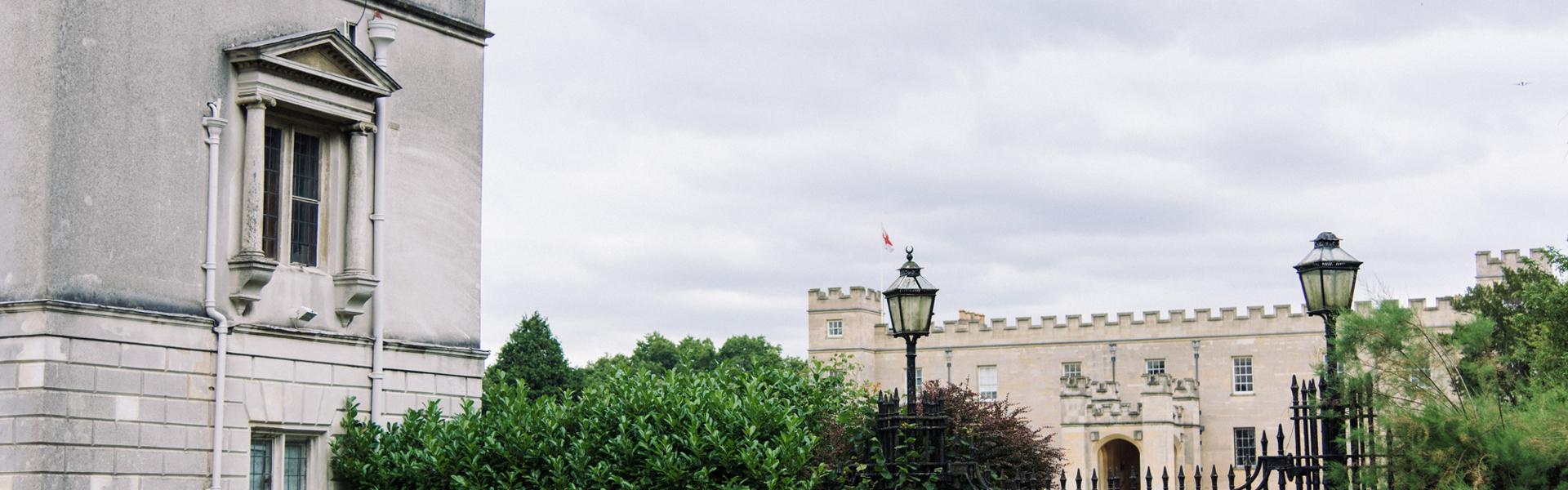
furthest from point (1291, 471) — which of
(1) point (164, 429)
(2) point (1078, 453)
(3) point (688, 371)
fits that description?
(2) point (1078, 453)

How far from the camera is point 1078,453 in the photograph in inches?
1809

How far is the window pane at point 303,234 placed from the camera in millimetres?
13164

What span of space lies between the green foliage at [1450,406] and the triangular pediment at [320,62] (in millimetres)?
8811

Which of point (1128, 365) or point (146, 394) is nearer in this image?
point (146, 394)

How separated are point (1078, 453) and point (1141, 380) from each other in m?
6.60

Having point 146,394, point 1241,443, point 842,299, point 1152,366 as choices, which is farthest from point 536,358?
point 146,394

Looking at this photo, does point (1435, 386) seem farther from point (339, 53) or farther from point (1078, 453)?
point (1078, 453)

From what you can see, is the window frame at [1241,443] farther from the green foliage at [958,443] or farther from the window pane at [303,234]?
the window pane at [303,234]

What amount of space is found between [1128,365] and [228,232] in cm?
4430

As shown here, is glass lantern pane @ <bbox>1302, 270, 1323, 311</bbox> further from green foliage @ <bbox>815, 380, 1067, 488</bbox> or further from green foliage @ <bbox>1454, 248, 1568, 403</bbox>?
green foliage @ <bbox>815, 380, 1067, 488</bbox>

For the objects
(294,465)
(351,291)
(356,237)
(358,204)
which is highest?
(358,204)

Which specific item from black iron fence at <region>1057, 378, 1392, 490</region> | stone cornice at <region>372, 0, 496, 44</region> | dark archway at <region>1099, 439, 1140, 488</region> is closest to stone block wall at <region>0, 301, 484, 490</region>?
stone cornice at <region>372, 0, 496, 44</region>

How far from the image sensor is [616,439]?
11602 millimetres

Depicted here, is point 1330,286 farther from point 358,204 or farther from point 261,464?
point 261,464
